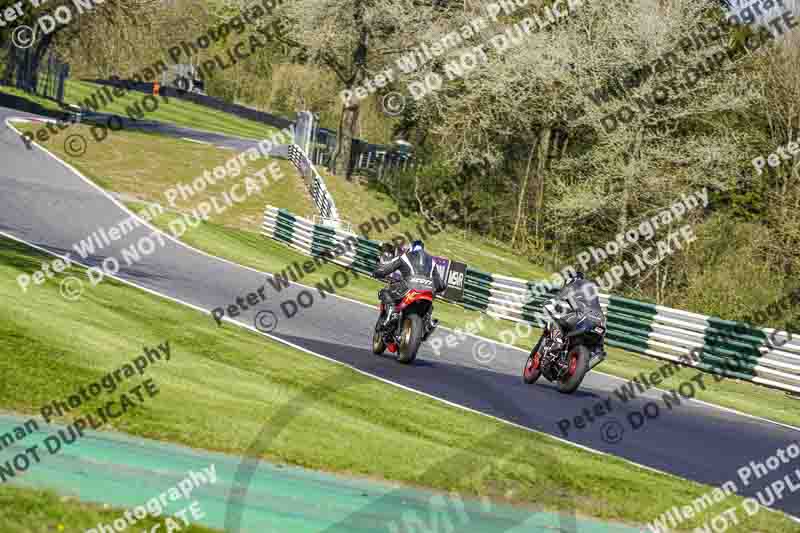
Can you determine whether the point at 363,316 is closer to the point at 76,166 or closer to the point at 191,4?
the point at 76,166

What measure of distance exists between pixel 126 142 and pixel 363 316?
24999 mm

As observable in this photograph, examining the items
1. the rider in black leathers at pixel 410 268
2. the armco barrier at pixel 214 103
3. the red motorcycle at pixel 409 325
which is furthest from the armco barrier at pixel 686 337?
the armco barrier at pixel 214 103

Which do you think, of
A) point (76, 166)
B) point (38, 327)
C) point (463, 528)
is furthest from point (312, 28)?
point (463, 528)

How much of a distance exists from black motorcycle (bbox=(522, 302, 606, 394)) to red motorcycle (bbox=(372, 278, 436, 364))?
1.66 meters

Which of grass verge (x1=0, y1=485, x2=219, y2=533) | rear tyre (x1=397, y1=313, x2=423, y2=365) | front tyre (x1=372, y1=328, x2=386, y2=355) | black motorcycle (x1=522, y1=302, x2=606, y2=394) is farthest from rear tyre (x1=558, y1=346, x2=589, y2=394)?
grass verge (x1=0, y1=485, x2=219, y2=533)

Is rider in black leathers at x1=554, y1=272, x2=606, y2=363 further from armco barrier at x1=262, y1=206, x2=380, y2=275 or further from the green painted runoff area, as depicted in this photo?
armco barrier at x1=262, y1=206, x2=380, y2=275

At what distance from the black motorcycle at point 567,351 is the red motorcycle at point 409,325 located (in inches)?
65.5

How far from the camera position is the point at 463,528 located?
23.7ft

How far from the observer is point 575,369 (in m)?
13.7

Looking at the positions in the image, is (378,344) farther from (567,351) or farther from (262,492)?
(262,492)

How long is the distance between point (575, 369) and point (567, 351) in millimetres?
440

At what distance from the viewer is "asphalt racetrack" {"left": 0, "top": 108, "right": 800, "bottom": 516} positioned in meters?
11.9

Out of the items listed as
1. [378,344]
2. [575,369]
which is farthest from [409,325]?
[575,369]

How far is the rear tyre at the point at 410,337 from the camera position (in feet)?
46.1
